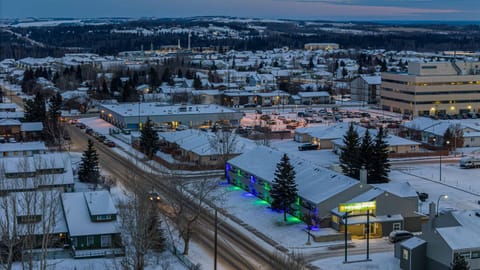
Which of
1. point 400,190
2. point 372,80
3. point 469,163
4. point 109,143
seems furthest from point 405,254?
point 372,80

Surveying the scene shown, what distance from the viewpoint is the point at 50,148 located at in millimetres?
31953

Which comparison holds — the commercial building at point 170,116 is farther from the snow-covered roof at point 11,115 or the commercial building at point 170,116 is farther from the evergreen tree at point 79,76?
the evergreen tree at point 79,76

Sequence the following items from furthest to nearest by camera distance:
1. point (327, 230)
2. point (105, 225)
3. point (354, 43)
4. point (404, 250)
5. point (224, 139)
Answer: point (354, 43)
point (224, 139)
point (327, 230)
point (105, 225)
point (404, 250)

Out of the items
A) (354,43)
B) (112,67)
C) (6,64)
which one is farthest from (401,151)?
(354,43)

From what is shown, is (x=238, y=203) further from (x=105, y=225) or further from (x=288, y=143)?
(x=288, y=143)

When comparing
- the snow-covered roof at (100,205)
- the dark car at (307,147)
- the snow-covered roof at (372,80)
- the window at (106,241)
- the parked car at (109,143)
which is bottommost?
the parked car at (109,143)

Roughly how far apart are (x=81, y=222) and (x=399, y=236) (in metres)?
8.34

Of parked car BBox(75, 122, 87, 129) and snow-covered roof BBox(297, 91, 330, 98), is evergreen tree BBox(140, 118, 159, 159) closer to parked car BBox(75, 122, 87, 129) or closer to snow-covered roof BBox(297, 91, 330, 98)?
parked car BBox(75, 122, 87, 129)

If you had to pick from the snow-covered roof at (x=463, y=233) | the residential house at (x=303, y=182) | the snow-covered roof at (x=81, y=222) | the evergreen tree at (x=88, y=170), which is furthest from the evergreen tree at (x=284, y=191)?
the evergreen tree at (x=88, y=170)

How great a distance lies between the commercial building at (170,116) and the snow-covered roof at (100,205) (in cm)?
2054

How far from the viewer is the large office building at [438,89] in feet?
158

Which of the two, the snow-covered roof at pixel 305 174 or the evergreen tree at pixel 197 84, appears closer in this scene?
the snow-covered roof at pixel 305 174

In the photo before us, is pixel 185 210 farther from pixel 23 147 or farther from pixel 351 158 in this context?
pixel 23 147

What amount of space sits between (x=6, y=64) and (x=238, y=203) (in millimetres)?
83873
